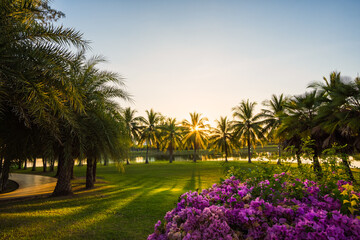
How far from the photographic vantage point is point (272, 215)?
2.63 metres

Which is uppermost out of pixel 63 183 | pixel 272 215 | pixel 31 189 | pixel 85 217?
pixel 272 215

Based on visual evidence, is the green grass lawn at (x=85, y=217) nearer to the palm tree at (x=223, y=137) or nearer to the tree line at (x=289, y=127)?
the tree line at (x=289, y=127)

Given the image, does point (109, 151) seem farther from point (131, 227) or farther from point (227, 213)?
point (227, 213)

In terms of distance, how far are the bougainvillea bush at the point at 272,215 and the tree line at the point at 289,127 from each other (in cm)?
93

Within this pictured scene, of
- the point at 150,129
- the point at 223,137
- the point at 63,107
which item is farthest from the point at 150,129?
the point at 63,107

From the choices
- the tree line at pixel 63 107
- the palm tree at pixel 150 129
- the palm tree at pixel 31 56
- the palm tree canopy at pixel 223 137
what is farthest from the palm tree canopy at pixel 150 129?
the palm tree at pixel 31 56

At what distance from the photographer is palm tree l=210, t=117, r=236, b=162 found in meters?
38.9

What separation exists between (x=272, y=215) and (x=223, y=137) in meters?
37.7

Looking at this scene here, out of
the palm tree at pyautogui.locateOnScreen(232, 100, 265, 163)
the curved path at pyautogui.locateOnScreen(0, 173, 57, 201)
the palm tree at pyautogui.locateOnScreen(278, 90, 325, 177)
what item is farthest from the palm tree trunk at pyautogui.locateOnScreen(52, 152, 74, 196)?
the palm tree at pyautogui.locateOnScreen(232, 100, 265, 163)

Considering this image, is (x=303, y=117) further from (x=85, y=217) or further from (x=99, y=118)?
(x=85, y=217)

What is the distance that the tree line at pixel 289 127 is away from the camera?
545 inches

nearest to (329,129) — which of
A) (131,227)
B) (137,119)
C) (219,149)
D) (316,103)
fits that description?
(316,103)

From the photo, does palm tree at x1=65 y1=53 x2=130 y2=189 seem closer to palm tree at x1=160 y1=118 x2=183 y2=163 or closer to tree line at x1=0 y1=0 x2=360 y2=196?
tree line at x1=0 y1=0 x2=360 y2=196

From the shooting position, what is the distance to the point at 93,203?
28.5 feet
